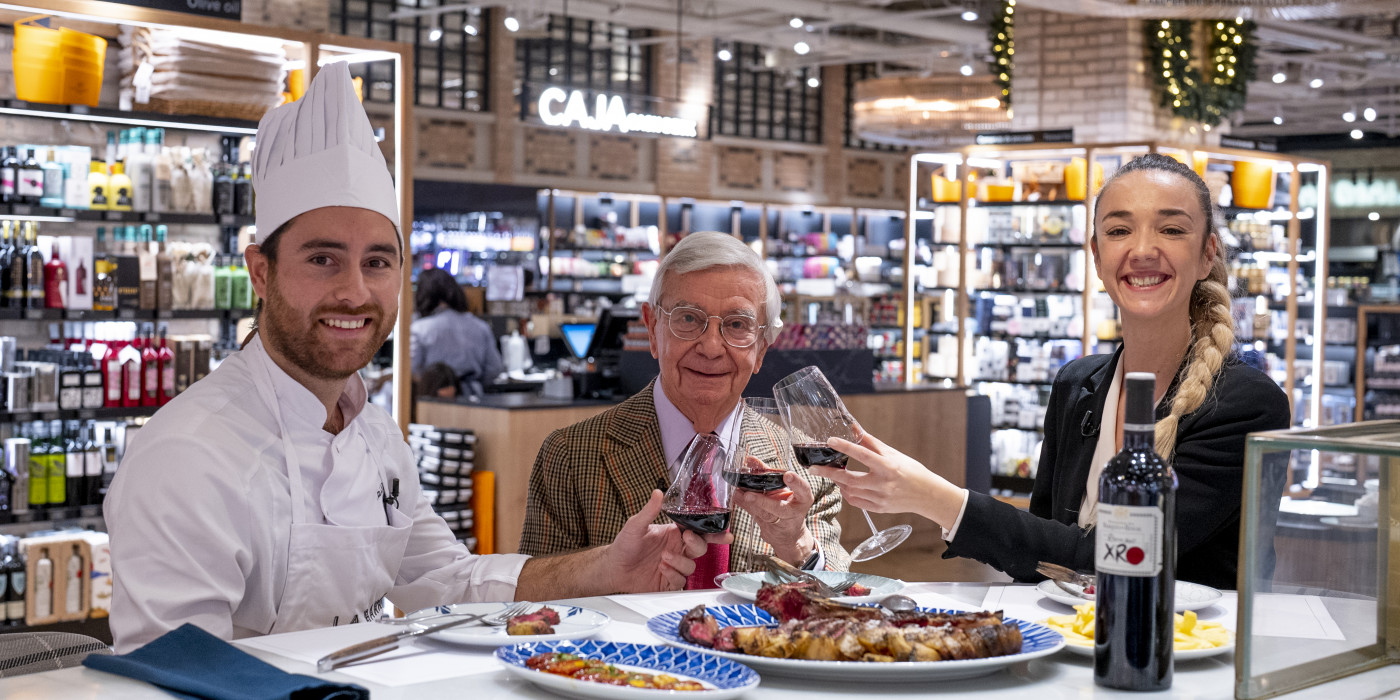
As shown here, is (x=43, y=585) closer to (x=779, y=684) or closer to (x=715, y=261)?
(x=715, y=261)

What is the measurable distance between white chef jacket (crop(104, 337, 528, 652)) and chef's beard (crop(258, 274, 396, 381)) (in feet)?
0.12

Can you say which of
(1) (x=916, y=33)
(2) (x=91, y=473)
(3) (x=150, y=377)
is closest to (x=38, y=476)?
(2) (x=91, y=473)

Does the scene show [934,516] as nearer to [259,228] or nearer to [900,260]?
[259,228]

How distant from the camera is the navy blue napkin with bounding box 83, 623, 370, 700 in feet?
4.32

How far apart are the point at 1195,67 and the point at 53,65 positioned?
851 cm

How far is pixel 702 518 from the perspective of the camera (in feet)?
6.26

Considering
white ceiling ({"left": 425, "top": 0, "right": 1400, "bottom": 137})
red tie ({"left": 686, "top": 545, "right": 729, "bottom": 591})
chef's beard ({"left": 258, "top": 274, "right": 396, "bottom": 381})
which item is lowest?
red tie ({"left": 686, "top": 545, "right": 729, "bottom": 591})

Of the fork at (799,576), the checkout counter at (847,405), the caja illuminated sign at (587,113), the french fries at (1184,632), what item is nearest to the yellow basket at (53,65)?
the checkout counter at (847,405)

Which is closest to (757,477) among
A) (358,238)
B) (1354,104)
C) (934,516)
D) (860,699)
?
(934,516)

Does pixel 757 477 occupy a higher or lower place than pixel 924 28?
lower

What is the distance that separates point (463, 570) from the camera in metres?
2.31

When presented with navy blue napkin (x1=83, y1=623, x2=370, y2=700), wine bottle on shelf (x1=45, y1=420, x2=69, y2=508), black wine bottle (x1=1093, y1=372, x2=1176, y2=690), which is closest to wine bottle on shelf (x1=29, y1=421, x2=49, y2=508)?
wine bottle on shelf (x1=45, y1=420, x2=69, y2=508)

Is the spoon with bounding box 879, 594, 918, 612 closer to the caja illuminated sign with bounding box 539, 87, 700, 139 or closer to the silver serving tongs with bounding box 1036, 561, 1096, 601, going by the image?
the silver serving tongs with bounding box 1036, 561, 1096, 601

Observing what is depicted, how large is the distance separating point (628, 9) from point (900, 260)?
5.70 meters
